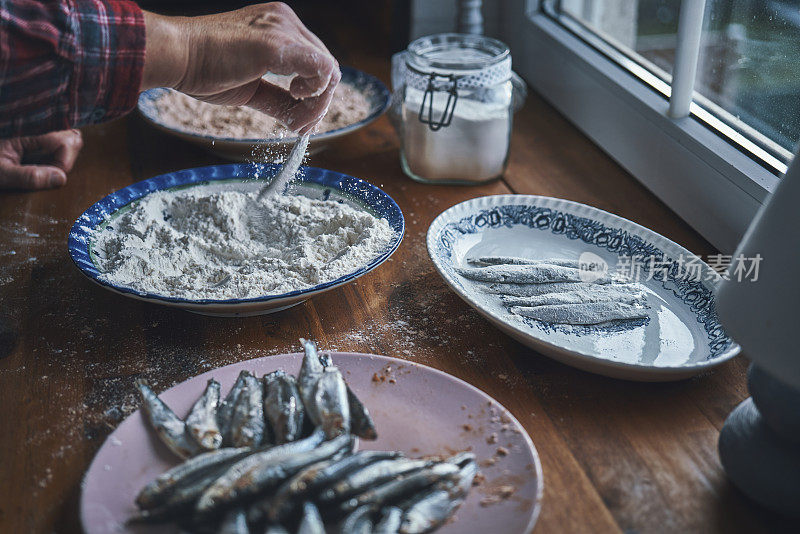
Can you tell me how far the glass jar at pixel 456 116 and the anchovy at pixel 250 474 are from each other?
26.5 inches

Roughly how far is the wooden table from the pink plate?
4 centimetres

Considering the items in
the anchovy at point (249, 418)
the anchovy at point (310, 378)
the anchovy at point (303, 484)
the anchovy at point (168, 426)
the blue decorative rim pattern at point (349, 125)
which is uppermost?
the blue decorative rim pattern at point (349, 125)

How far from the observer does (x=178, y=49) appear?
855 mm

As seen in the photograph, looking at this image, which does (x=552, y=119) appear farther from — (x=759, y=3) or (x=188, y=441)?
(x=188, y=441)

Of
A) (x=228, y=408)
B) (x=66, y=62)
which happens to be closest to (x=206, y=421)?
(x=228, y=408)

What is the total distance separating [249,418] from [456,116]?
66 cm

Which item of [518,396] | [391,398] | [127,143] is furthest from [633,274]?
[127,143]

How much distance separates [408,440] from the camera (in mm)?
694

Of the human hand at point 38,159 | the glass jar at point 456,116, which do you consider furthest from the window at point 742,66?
the human hand at point 38,159

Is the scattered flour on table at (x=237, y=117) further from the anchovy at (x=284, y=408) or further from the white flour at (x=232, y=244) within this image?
the anchovy at (x=284, y=408)

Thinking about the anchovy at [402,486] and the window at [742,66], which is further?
the window at [742,66]

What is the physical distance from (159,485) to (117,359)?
0.28 metres

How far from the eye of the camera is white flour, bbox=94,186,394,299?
883mm

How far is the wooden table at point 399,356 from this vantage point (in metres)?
0.66
